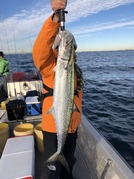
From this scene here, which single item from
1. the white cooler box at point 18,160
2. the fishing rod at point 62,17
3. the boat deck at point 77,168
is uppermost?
the fishing rod at point 62,17

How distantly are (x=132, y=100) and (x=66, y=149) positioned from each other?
10875mm

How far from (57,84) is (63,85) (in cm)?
7

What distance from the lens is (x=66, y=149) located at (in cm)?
302

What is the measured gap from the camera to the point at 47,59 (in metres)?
2.53

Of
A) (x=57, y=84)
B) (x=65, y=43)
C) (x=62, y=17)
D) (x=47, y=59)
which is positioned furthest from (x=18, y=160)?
(x=62, y=17)

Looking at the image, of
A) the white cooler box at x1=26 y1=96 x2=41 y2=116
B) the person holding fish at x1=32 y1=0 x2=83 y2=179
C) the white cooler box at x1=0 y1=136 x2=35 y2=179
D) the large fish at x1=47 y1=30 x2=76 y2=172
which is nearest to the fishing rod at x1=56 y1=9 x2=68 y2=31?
the person holding fish at x1=32 y1=0 x2=83 y2=179

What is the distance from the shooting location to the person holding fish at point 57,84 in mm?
2189

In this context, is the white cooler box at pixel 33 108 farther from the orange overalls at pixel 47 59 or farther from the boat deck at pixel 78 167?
the orange overalls at pixel 47 59

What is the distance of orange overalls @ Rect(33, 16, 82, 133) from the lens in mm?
2318

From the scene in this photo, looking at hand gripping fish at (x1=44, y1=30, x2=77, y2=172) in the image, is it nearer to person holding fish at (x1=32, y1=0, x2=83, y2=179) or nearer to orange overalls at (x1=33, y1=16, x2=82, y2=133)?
person holding fish at (x1=32, y1=0, x2=83, y2=179)

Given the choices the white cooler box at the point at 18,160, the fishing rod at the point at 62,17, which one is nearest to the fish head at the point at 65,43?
the fishing rod at the point at 62,17

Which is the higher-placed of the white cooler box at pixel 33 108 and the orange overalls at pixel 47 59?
the orange overalls at pixel 47 59

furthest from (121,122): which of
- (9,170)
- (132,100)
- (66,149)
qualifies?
(9,170)

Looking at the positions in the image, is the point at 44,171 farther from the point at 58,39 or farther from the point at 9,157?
the point at 58,39
